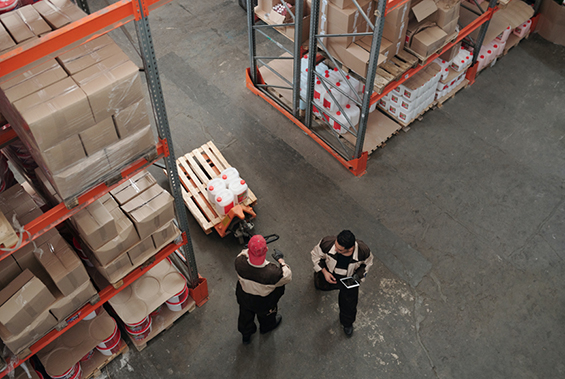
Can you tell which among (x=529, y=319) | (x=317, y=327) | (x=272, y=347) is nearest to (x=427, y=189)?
(x=529, y=319)

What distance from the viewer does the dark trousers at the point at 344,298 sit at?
5.68m

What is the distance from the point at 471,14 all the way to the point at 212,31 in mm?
5013

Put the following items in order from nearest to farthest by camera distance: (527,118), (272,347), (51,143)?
(51,143) < (272,347) < (527,118)

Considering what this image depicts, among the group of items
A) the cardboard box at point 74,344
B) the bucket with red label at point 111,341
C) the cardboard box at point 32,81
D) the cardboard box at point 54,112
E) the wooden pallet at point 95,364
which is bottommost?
the wooden pallet at point 95,364

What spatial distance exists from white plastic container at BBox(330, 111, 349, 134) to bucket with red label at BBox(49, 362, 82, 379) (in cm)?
495

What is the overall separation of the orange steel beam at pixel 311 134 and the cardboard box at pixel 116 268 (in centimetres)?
404

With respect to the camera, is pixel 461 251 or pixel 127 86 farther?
pixel 461 251

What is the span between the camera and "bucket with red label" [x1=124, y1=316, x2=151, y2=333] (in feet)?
18.3

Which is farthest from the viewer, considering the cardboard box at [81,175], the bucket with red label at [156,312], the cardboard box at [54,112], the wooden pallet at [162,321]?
the bucket with red label at [156,312]

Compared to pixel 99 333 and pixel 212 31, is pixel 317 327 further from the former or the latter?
pixel 212 31

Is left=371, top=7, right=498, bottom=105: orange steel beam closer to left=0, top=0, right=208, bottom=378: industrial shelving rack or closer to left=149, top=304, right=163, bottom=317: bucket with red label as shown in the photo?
left=0, top=0, right=208, bottom=378: industrial shelving rack

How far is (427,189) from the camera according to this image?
766 centimetres

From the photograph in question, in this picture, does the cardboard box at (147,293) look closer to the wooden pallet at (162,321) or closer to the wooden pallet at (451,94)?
the wooden pallet at (162,321)

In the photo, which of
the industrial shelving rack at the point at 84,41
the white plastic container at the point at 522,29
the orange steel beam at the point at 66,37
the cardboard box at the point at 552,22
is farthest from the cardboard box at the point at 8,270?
the cardboard box at the point at 552,22
